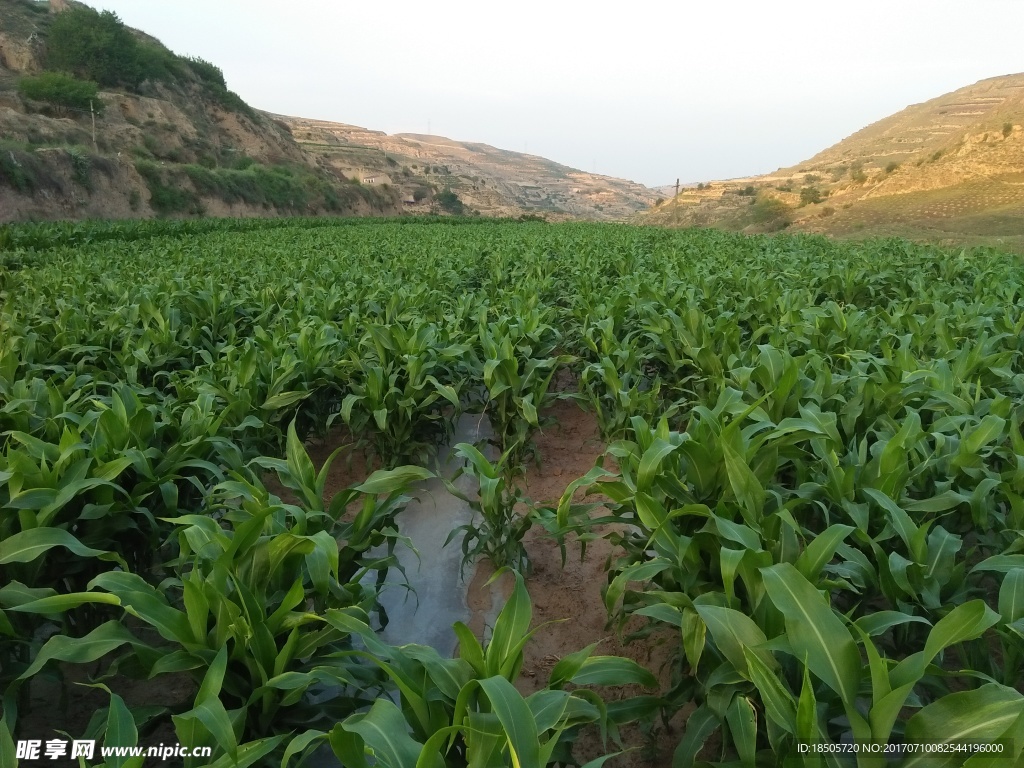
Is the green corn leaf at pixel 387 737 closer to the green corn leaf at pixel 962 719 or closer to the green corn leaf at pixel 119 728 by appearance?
the green corn leaf at pixel 119 728

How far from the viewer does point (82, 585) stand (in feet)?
7.08

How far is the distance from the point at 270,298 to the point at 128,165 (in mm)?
26578

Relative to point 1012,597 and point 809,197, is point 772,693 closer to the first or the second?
point 1012,597

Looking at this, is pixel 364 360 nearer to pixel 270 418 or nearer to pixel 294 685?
pixel 270 418

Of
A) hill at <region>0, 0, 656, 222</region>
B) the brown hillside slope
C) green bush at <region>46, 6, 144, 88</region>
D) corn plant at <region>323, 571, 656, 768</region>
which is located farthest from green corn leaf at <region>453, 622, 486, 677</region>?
green bush at <region>46, 6, 144, 88</region>

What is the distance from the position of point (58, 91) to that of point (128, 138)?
336 cm

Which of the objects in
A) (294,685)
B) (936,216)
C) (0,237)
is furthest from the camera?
(936,216)

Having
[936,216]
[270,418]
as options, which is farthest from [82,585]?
[936,216]

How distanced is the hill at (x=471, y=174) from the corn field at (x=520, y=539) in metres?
53.0

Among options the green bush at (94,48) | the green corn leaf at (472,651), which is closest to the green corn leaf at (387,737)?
the green corn leaf at (472,651)

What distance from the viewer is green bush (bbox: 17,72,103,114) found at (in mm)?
28375

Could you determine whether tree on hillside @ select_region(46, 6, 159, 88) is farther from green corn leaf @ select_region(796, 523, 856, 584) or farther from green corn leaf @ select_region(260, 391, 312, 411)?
green corn leaf @ select_region(796, 523, 856, 584)

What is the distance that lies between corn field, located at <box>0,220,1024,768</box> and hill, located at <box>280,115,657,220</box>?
174 feet

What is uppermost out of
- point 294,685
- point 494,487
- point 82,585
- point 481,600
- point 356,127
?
point 356,127
